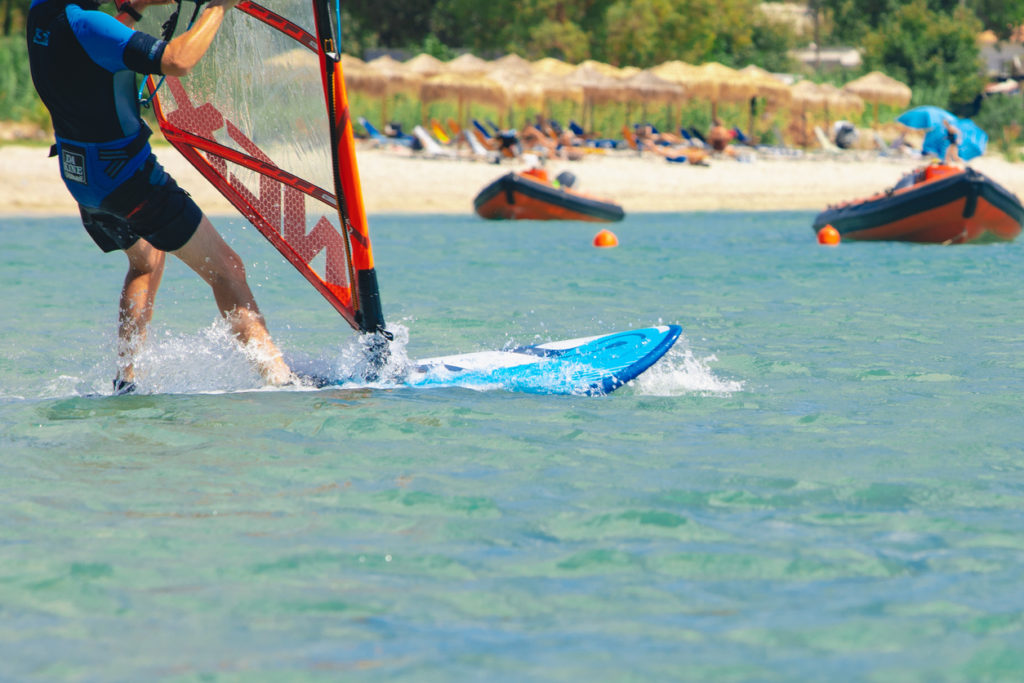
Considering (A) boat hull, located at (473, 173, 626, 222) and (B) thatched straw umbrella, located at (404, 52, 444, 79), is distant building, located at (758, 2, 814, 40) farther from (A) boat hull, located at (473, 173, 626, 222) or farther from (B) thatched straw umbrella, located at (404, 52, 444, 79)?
(A) boat hull, located at (473, 173, 626, 222)

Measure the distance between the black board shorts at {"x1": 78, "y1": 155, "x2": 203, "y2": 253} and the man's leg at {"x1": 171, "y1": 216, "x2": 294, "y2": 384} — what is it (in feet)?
0.20

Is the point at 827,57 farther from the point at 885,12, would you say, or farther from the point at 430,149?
the point at 430,149

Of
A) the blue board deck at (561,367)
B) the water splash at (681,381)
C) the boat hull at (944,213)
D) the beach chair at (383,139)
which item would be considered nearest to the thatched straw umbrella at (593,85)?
the beach chair at (383,139)

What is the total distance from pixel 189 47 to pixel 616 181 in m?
22.0

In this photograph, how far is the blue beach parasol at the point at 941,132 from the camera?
1631 cm

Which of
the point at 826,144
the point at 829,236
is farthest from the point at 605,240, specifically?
the point at 826,144

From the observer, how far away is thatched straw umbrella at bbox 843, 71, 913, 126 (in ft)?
Result: 122

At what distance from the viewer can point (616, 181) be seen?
2597 cm

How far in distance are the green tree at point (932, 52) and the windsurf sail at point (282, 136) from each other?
3854 cm

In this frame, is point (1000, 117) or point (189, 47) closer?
point (189, 47)

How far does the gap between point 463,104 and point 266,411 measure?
1069 inches

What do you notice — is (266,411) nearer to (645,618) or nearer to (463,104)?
(645,618)

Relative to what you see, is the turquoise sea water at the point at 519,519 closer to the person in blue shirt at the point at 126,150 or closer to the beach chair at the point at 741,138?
the person in blue shirt at the point at 126,150

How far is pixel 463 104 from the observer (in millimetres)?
31438
